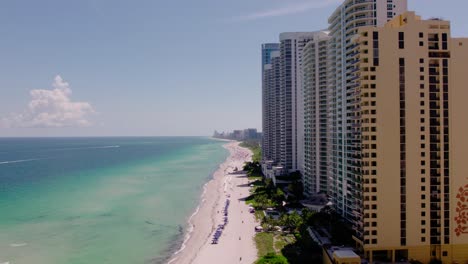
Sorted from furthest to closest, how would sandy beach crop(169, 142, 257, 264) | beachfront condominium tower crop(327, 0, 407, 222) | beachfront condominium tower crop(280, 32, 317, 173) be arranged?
1. beachfront condominium tower crop(280, 32, 317, 173)
2. sandy beach crop(169, 142, 257, 264)
3. beachfront condominium tower crop(327, 0, 407, 222)

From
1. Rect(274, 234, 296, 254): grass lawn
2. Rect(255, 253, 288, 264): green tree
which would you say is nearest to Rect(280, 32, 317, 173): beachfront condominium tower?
Rect(274, 234, 296, 254): grass lawn

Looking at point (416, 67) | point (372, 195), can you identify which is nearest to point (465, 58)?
point (416, 67)

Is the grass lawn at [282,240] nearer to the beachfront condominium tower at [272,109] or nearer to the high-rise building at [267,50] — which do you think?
the beachfront condominium tower at [272,109]

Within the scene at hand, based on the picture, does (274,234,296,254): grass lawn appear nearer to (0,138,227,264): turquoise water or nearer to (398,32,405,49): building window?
(0,138,227,264): turquoise water

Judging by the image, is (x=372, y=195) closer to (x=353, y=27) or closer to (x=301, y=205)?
(x=353, y=27)

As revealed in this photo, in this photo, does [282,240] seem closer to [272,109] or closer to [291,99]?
[291,99]
